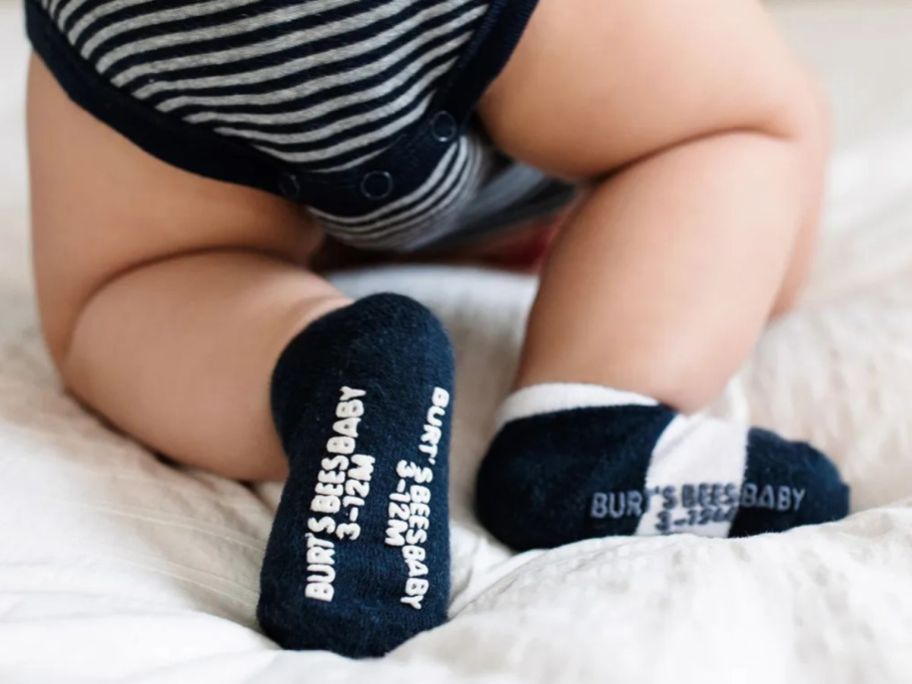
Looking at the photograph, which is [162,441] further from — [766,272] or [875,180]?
[875,180]

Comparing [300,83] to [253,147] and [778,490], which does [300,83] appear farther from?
[778,490]

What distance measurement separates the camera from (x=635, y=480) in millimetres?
481

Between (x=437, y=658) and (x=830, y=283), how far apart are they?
0.47m

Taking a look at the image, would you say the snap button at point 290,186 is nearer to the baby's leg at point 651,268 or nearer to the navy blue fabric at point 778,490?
the baby's leg at point 651,268

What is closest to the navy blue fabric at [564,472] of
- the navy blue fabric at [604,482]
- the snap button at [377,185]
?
the navy blue fabric at [604,482]

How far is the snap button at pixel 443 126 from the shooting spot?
0.53 metres

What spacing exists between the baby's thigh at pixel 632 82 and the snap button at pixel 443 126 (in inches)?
0.9

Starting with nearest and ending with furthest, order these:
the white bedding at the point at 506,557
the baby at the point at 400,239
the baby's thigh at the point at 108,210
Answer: the white bedding at the point at 506,557 → the baby at the point at 400,239 → the baby's thigh at the point at 108,210

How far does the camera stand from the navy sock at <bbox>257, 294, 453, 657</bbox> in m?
0.40

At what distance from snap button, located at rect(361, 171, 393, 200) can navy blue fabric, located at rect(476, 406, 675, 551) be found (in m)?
0.14

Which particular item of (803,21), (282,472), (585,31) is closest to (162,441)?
(282,472)

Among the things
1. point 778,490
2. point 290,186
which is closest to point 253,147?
point 290,186

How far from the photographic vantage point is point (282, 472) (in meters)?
0.52

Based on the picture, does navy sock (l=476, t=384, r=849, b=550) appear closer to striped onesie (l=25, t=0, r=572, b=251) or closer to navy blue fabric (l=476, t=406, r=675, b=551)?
navy blue fabric (l=476, t=406, r=675, b=551)
